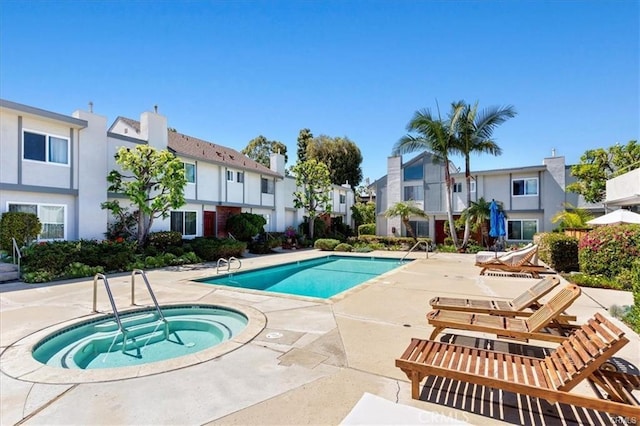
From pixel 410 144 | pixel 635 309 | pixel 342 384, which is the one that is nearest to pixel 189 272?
pixel 342 384

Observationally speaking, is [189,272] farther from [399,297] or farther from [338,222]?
[338,222]

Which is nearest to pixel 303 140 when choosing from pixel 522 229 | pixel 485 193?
pixel 485 193

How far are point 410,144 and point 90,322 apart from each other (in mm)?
20734

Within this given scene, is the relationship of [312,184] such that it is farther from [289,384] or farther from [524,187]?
[289,384]

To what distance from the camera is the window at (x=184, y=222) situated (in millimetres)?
19438

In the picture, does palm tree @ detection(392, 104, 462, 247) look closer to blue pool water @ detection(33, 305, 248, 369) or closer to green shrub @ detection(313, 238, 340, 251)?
green shrub @ detection(313, 238, 340, 251)

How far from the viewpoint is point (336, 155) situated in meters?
41.2

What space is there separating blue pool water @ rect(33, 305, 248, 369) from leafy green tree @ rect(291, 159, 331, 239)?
62.1 ft

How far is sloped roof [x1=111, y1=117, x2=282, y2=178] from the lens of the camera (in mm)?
20312

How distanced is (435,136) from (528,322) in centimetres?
1866

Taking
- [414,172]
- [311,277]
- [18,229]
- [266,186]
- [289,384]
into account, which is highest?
Result: [414,172]

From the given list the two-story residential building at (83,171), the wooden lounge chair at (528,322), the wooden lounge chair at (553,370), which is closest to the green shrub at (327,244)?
the two-story residential building at (83,171)

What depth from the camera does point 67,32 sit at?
10547 millimetres

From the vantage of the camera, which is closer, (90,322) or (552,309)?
(552,309)
